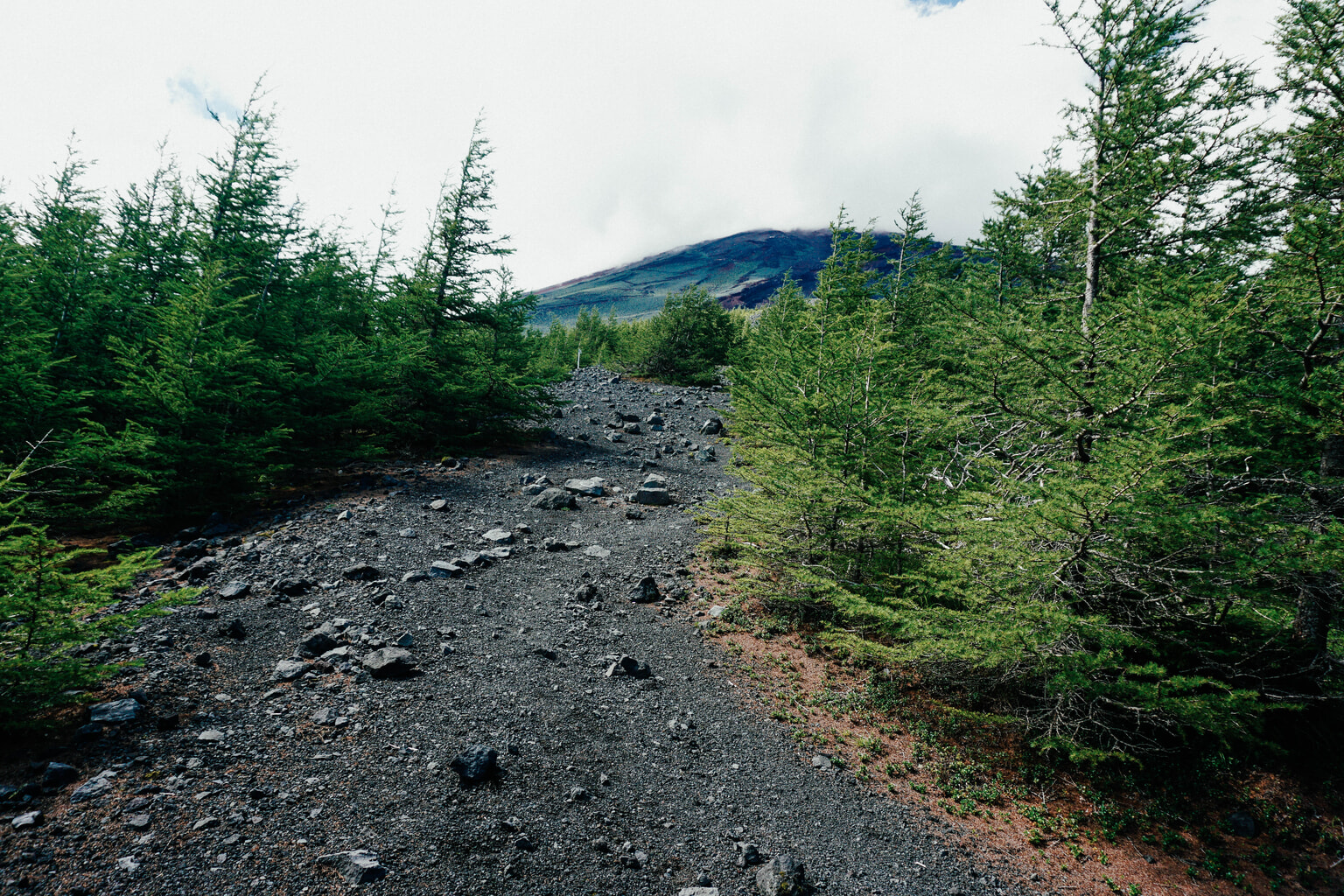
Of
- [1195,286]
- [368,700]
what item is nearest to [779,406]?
[1195,286]

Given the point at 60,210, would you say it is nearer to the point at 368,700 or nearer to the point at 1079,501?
the point at 368,700

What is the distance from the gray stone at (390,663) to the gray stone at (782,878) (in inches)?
179

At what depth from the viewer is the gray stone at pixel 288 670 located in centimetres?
558

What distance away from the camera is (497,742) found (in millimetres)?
5027

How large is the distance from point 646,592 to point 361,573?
4833 millimetres

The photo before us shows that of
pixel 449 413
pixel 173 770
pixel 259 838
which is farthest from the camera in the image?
pixel 449 413

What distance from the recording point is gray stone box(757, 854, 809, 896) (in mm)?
4035

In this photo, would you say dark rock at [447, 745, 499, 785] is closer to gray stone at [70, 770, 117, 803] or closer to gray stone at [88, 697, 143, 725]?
gray stone at [70, 770, 117, 803]

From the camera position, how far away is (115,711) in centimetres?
441

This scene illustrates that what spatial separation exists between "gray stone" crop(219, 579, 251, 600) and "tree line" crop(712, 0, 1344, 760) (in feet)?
26.4

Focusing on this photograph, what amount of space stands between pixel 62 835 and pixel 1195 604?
10805mm

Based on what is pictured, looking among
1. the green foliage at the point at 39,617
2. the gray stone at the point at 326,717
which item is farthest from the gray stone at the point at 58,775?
the gray stone at the point at 326,717

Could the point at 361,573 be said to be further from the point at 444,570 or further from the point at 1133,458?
the point at 1133,458

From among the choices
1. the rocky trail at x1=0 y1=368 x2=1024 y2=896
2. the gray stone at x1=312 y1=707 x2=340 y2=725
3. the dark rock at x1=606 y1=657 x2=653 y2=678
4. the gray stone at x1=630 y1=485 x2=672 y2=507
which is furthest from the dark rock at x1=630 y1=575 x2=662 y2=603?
the gray stone at x1=630 y1=485 x2=672 y2=507
